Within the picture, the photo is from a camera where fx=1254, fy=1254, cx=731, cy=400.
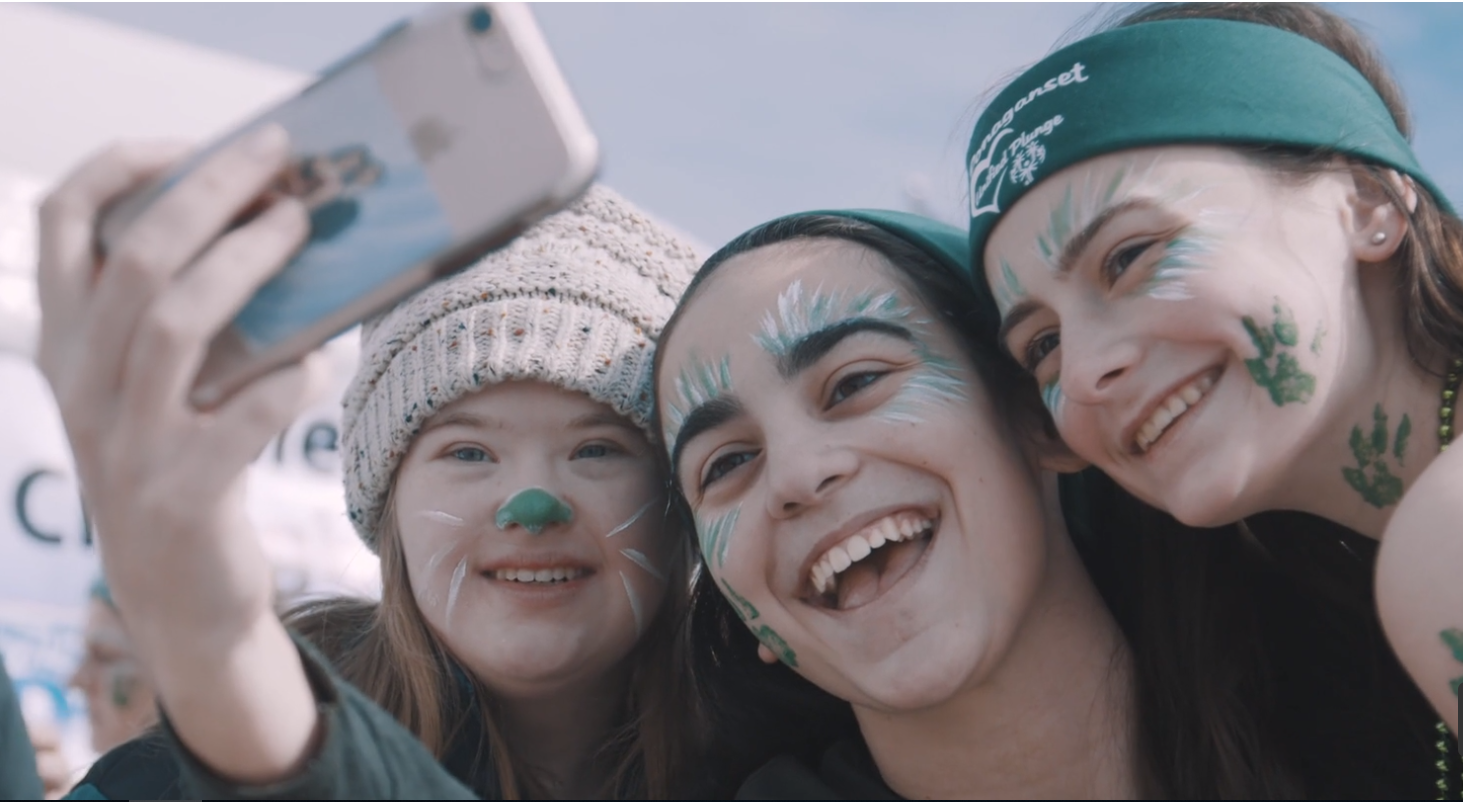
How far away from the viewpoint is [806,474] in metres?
1.91

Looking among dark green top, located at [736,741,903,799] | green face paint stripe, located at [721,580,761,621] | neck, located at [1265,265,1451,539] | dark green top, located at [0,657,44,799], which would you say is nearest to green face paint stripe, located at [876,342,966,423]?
green face paint stripe, located at [721,580,761,621]

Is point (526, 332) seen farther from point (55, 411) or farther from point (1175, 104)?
point (55, 411)

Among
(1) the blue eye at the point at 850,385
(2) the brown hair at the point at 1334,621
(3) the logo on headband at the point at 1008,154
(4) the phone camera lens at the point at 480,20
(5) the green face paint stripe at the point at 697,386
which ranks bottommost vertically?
(2) the brown hair at the point at 1334,621

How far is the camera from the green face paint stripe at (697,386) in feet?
6.82

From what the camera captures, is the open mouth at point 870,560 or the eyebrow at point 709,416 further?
the eyebrow at point 709,416

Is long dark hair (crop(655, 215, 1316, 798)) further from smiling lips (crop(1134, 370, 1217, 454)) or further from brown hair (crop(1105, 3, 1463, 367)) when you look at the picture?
brown hair (crop(1105, 3, 1463, 367))

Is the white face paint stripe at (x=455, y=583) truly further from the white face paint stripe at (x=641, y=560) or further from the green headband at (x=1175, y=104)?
the green headband at (x=1175, y=104)

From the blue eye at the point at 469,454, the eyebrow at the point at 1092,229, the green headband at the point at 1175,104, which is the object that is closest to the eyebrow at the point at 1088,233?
the eyebrow at the point at 1092,229

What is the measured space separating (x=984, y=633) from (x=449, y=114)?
43.8 inches

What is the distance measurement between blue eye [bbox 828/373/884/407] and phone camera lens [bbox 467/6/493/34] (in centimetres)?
94

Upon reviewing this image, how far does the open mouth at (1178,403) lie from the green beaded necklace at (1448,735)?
0.33 meters

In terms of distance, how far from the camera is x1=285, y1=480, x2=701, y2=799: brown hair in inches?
93.4

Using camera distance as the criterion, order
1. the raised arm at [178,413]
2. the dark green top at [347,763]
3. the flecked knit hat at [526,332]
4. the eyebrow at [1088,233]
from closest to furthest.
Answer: the raised arm at [178,413], the dark green top at [347,763], the eyebrow at [1088,233], the flecked knit hat at [526,332]

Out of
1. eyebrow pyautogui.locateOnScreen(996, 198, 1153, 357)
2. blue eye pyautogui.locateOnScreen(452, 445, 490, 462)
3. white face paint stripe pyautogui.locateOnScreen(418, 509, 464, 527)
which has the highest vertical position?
eyebrow pyautogui.locateOnScreen(996, 198, 1153, 357)
